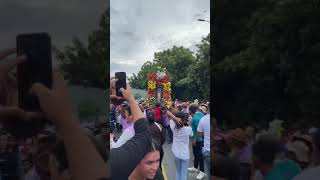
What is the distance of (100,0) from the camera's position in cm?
236

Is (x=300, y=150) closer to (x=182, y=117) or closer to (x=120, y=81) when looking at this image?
(x=182, y=117)

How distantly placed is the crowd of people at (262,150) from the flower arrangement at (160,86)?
314mm

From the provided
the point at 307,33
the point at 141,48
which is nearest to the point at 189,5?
the point at 141,48

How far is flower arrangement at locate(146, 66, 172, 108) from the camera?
2.41 meters

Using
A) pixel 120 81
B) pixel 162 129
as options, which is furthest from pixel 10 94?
pixel 162 129

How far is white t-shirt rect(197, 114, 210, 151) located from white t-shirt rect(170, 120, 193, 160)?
0.19ft

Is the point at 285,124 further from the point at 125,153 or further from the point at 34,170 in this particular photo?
the point at 34,170

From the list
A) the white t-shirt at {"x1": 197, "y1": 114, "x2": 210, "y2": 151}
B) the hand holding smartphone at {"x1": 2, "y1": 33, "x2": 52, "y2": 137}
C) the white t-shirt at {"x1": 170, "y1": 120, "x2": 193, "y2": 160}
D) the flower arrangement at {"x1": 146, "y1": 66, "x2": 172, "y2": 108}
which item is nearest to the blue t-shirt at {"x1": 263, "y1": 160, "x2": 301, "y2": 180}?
the white t-shirt at {"x1": 197, "y1": 114, "x2": 210, "y2": 151}

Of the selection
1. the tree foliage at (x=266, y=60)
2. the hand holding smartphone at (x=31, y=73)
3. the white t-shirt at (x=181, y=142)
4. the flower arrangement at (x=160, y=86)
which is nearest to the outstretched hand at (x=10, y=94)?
the hand holding smartphone at (x=31, y=73)

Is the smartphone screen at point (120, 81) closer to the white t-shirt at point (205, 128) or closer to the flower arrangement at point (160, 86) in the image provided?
the flower arrangement at point (160, 86)

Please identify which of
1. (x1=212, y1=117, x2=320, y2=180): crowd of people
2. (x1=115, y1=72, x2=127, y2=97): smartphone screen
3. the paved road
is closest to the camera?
(x1=115, y1=72, x2=127, y2=97): smartphone screen

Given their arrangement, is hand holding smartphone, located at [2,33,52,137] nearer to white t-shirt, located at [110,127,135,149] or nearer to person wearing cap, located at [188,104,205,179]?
white t-shirt, located at [110,127,135,149]

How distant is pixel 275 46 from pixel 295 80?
0.20 meters

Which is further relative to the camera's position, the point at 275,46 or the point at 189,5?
the point at 275,46
